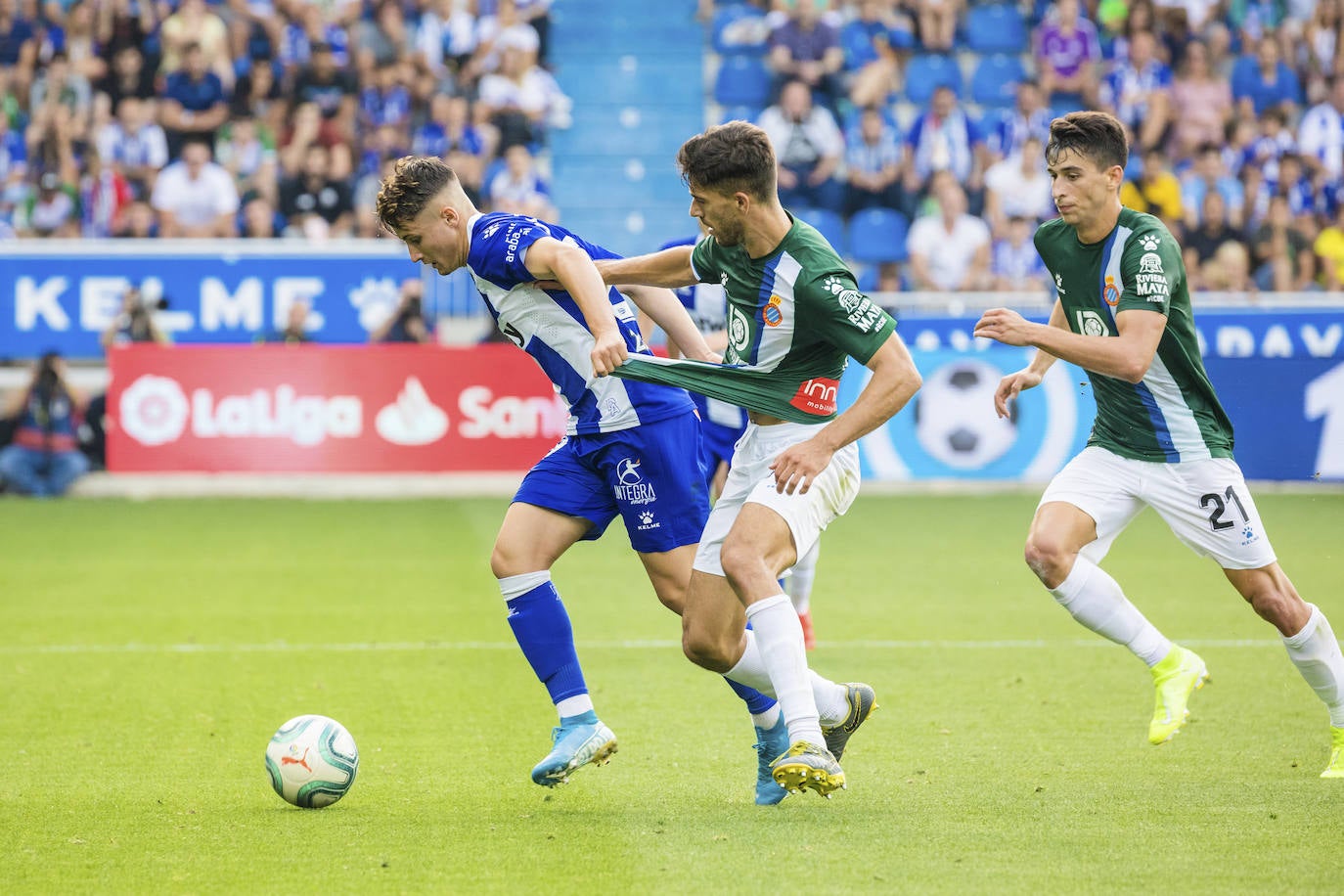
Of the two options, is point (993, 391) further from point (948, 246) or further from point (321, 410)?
point (321, 410)

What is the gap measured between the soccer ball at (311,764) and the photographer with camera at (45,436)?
10.5 m

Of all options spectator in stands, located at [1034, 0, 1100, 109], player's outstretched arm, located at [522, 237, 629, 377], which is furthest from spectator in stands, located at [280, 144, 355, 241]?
player's outstretched arm, located at [522, 237, 629, 377]

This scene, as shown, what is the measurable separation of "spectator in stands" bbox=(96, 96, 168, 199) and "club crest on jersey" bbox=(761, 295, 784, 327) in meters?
13.9

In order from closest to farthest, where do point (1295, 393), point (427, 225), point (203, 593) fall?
point (427, 225) < point (203, 593) < point (1295, 393)

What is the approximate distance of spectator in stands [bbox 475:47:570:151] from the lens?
18688 mm

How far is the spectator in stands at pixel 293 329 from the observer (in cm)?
1514

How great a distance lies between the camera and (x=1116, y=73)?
19469mm

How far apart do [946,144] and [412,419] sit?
288 inches

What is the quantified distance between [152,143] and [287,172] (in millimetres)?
1538

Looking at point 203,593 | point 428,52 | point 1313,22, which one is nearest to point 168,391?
point 203,593

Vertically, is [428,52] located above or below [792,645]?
above

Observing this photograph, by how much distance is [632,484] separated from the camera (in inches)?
215

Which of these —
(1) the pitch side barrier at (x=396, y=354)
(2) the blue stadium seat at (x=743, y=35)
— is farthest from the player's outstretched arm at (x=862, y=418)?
(2) the blue stadium seat at (x=743, y=35)

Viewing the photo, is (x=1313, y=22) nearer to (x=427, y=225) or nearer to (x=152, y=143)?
(x=152, y=143)
